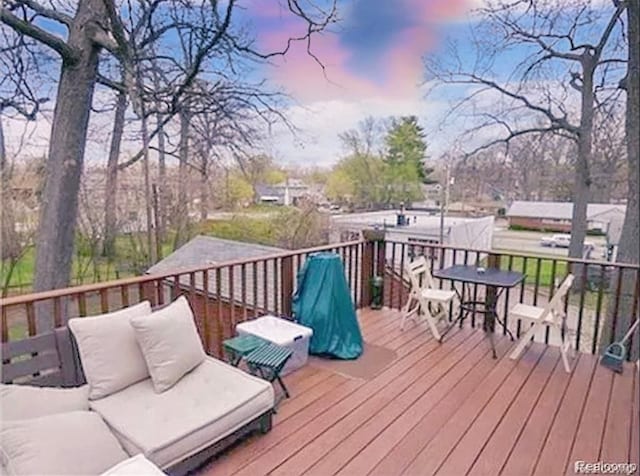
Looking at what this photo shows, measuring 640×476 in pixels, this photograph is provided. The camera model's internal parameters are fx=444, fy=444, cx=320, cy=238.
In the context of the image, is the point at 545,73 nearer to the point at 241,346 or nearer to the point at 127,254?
the point at 241,346

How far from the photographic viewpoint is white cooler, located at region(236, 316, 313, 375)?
336 centimetres

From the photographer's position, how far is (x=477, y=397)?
3.06 metres

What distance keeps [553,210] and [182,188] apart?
7.04m

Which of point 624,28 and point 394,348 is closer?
point 394,348

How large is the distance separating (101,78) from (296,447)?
5.81 metres

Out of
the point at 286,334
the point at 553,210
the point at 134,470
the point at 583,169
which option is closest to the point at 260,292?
the point at 286,334

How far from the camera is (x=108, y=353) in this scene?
7.84 feet

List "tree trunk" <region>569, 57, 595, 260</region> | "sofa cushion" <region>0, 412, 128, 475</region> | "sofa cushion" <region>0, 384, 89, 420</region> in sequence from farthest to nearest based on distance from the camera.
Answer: "tree trunk" <region>569, 57, 595, 260</region>, "sofa cushion" <region>0, 384, 89, 420</region>, "sofa cushion" <region>0, 412, 128, 475</region>

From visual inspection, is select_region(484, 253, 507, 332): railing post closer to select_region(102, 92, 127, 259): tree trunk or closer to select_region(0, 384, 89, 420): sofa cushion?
select_region(0, 384, 89, 420): sofa cushion

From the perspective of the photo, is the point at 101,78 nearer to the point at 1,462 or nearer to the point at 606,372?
the point at 1,462

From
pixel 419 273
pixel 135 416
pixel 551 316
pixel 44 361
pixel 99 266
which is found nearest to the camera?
pixel 135 416

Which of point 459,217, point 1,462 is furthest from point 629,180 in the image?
point 1,462

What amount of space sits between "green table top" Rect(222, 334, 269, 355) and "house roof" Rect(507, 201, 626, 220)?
554 cm

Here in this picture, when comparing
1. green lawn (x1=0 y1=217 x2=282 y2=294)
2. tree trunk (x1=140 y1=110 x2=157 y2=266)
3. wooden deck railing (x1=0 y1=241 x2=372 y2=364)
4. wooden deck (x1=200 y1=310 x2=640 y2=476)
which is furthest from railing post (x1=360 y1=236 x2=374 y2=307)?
tree trunk (x1=140 y1=110 x2=157 y2=266)
